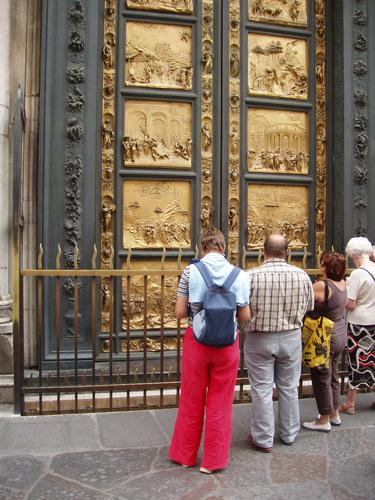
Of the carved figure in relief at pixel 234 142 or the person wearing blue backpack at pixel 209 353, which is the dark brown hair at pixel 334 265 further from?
the carved figure in relief at pixel 234 142

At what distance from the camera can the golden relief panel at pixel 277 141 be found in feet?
24.6

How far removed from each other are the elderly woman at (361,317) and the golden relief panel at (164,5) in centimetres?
398

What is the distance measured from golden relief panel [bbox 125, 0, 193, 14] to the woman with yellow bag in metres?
4.13

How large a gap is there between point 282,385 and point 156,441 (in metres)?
1.16

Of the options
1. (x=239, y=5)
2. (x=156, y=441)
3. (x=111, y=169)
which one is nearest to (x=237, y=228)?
(x=111, y=169)

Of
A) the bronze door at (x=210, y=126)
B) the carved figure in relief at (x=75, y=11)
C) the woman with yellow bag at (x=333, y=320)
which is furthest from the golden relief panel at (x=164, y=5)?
the woman with yellow bag at (x=333, y=320)

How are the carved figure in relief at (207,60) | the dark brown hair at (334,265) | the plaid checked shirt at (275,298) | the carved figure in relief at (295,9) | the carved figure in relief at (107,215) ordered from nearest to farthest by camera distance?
the plaid checked shirt at (275,298) < the dark brown hair at (334,265) < the carved figure in relief at (107,215) < the carved figure in relief at (207,60) < the carved figure in relief at (295,9)

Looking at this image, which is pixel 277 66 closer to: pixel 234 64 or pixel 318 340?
pixel 234 64

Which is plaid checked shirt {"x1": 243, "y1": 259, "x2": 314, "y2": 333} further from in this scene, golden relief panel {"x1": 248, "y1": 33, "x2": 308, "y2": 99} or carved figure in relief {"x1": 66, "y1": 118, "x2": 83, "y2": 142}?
golden relief panel {"x1": 248, "y1": 33, "x2": 308, "y2": 99}

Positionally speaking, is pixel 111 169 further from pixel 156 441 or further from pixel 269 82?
pixel 156 441

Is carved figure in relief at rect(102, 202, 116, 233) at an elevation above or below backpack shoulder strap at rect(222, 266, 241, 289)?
above

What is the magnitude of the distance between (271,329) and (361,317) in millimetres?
1250

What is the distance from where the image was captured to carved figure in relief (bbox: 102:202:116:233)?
6.85 metres

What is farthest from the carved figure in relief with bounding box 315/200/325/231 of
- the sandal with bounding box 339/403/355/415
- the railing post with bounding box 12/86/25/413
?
the railing post with bounding box 12/86/25/413
